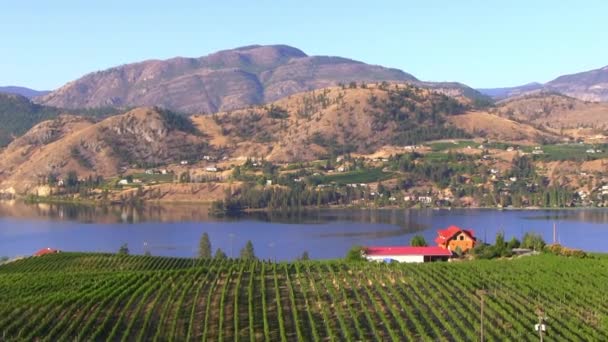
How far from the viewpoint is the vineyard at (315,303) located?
30609mm

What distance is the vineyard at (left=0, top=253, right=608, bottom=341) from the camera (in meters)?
30.6

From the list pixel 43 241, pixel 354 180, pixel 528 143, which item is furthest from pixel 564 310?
pixel 528 143

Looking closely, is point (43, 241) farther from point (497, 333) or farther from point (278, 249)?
point (497, 333)

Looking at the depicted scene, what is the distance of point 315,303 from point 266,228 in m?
77.2

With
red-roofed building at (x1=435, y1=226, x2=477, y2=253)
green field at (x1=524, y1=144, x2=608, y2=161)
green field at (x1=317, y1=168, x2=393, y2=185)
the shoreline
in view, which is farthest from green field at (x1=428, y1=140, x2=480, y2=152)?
red-roofed building at (x1=435, y1=226, x2=477, y2=253)

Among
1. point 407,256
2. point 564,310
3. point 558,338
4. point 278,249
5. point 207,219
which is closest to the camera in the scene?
point 558,338

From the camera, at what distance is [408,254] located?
58.3 m

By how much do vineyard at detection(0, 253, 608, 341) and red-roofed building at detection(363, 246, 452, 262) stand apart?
8775 millimetres

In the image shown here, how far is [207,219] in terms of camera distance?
130 m

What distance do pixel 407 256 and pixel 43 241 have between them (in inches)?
2079

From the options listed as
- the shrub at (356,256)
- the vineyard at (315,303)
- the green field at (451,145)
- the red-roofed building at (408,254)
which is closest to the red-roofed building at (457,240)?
the red-roofed building at (408,254)

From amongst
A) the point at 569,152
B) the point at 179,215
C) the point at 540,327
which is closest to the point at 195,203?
the point at 179,215

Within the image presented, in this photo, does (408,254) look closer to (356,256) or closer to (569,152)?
(356,256)

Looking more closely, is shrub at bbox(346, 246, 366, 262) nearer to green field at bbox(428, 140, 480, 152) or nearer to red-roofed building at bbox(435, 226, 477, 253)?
red-roofed building at bbox(435, 226, 477, 253)
